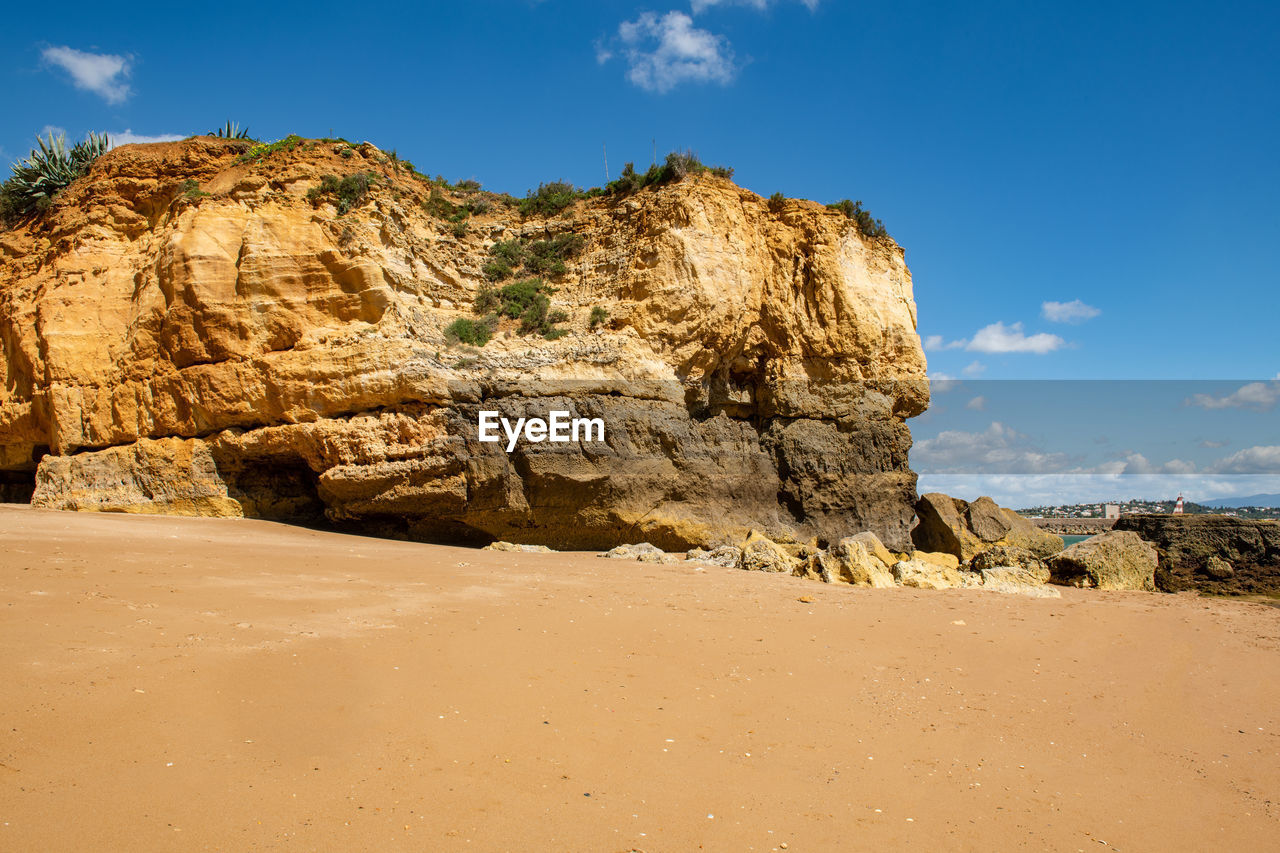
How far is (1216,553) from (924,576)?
8.26 metres

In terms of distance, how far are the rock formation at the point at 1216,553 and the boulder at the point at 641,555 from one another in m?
8.66

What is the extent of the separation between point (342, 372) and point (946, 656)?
1051 centimetres

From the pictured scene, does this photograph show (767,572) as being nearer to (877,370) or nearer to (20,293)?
(877,370)

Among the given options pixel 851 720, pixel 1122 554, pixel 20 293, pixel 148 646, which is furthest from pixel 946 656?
pixel 20 293

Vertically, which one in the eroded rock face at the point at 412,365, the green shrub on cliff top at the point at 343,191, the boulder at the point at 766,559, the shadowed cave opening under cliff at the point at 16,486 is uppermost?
the green shrub on cliff top at the point at 343,191

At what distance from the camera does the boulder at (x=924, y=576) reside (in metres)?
9.81

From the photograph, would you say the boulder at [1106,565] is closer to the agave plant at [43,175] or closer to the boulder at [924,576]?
the boulder at [924,576]

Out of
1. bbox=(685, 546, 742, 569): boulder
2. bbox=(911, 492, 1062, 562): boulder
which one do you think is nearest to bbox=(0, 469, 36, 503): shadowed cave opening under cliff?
bbox=(685, 546, 742, 569): boulder

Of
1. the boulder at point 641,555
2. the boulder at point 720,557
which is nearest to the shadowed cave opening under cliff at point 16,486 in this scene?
the boulder at point 641,555

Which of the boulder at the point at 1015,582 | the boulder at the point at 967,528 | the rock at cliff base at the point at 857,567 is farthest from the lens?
the boulder at the point at 967,528

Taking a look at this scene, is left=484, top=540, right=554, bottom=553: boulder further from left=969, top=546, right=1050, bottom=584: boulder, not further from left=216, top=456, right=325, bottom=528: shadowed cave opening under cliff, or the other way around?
left=969, top=546, right=1050, bottom=584: boulder

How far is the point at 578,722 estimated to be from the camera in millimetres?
3783

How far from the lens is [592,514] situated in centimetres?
1304

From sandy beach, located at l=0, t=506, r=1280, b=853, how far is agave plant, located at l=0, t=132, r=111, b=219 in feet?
45.1
